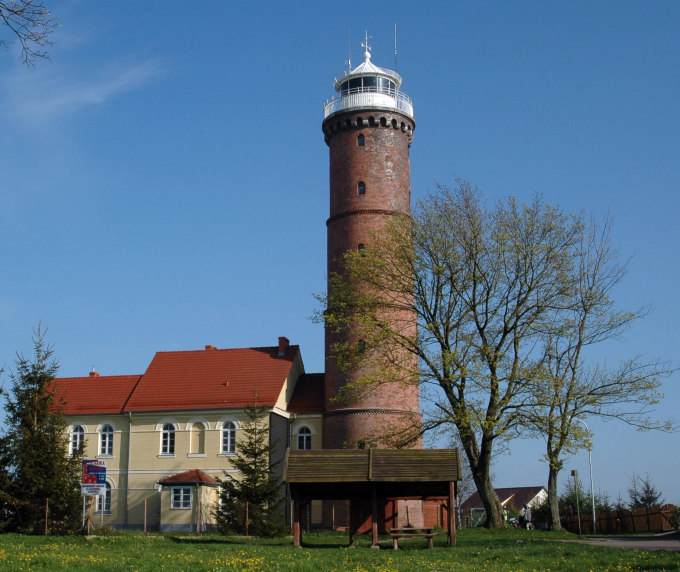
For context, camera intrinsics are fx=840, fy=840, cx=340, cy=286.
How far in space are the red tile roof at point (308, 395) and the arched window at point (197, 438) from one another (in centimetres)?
448

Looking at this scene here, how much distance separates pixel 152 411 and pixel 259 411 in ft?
28.0

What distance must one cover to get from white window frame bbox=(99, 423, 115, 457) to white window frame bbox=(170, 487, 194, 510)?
501 cm

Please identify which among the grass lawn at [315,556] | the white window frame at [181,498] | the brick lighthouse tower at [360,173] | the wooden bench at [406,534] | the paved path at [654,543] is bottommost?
the paved path at [654,543]

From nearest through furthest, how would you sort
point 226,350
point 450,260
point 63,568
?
point 63,568 < point 450,260 < point 226,350

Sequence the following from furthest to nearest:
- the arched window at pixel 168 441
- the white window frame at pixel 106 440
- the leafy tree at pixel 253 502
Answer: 1. the white window frame at pixel 106 440
2. the arched window at pixel 168 441
3. the leafy tree at pixel 253 502

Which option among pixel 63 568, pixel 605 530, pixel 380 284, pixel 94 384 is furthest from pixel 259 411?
pixel 63 568

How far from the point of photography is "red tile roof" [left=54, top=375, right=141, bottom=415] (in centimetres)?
4357

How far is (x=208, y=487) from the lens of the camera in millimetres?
39594

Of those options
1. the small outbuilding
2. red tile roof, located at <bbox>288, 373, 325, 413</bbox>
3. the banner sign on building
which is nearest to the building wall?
the small outbuilding

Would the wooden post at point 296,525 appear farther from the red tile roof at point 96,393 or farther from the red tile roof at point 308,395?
the red tile roof at point 96,393

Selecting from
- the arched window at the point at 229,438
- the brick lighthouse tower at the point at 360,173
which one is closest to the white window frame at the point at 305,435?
the brick lighthouse tower at the point at 360,173

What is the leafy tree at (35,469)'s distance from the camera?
2808 centimetres

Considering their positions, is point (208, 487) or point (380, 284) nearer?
point (380, 284)

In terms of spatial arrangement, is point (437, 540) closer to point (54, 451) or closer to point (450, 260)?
point (450, 260)
